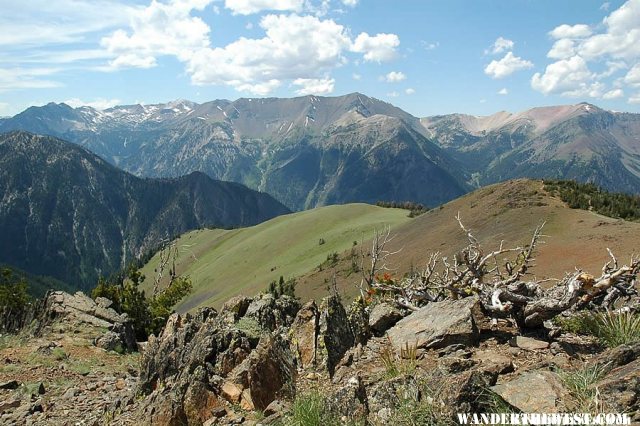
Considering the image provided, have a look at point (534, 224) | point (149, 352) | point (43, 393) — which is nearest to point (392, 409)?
point (149, 352)

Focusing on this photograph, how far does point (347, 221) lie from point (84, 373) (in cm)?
12467

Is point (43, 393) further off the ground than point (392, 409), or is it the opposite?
point (392, 409)

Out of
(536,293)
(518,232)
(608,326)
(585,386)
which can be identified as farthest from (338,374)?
(518,232)

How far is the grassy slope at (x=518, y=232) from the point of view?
4309 cm

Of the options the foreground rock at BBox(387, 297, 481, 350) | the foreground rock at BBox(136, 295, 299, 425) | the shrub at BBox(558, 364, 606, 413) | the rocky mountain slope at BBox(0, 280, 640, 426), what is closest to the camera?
the shrub at BBox(558, 364, 606, 413)

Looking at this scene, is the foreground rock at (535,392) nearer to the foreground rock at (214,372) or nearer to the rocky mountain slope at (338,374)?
the rocky mountain slope at (338,374)

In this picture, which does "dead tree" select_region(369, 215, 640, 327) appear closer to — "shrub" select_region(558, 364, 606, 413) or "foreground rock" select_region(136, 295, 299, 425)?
"shrub" select_region(558, 364, 606, 413)

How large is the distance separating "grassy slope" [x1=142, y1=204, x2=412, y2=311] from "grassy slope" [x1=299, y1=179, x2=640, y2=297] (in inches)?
654

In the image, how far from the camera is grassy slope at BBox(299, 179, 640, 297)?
141ft

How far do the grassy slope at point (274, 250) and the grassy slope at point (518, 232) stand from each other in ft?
54.5

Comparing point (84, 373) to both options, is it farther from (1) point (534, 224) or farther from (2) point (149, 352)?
(1) point (534, 224)

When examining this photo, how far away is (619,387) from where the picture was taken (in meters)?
5.61

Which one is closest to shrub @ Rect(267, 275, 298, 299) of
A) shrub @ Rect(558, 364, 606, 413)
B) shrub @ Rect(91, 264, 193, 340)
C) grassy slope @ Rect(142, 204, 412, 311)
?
grassy slope @ Rect(142, 204, 412, 311)

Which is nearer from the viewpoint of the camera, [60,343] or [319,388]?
[319,388]
